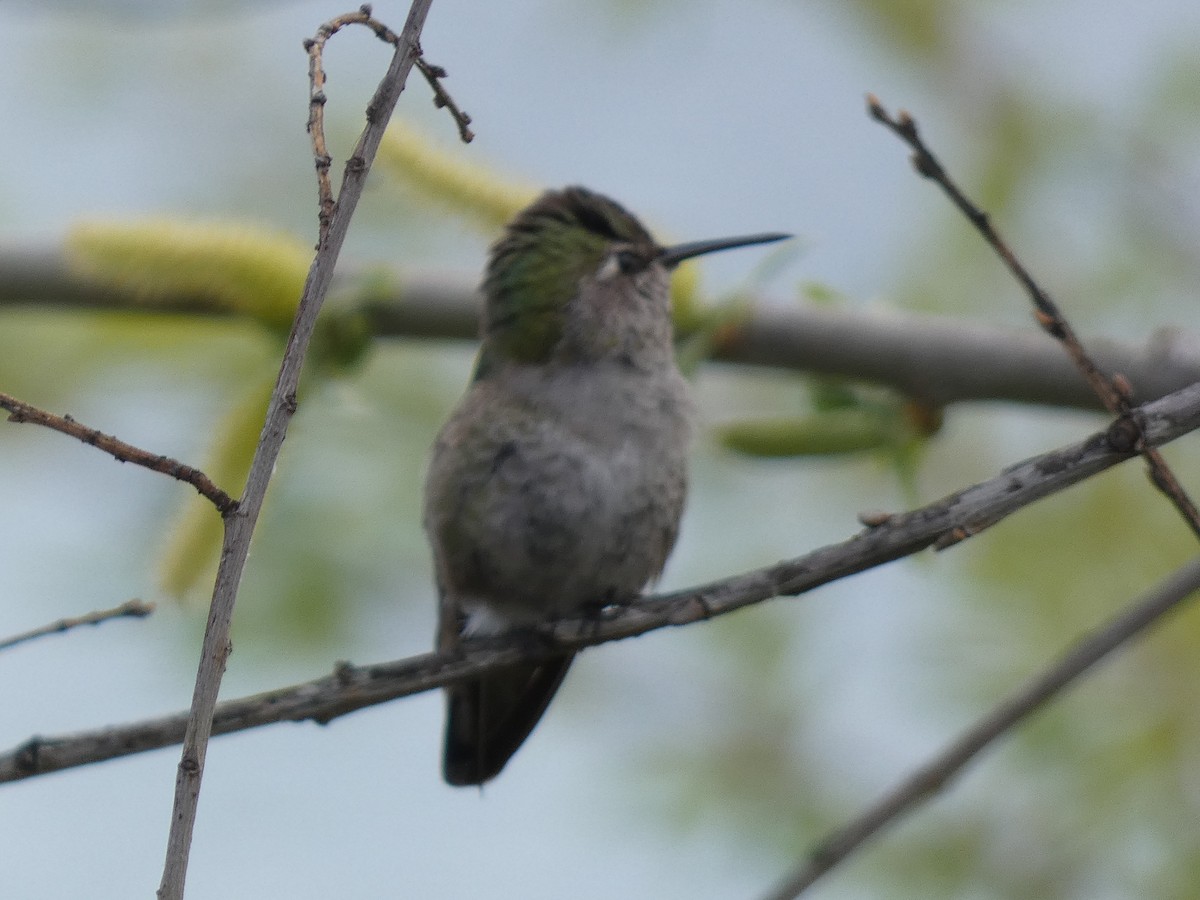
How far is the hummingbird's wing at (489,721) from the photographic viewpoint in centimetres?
455

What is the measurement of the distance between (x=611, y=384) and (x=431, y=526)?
672mm

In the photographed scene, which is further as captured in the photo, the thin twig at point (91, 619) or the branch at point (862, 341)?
the branch at point (862, 341)

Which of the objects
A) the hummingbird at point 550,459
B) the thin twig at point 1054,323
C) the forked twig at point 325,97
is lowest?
the thin twig at point 1054,323

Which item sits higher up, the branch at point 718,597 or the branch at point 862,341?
the branch at point 862,341

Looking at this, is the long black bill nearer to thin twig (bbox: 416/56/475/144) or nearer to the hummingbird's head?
the hummingbird's head

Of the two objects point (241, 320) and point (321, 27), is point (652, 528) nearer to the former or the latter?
point (241, 320)

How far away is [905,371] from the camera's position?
431cm

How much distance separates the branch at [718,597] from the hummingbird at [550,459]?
84 cm

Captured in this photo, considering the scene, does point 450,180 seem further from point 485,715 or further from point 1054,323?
point 1054,323

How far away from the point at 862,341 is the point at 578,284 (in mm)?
924

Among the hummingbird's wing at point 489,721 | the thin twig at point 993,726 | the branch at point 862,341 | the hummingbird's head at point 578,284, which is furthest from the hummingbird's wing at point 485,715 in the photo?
A: the thin twig at point 993,726

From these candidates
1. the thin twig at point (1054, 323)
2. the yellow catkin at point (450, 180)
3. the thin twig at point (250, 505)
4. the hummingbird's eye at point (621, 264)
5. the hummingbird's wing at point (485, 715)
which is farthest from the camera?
the hummingbird's eye at point (621, 264)

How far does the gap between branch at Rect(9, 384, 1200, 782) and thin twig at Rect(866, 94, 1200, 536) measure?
0.14ft

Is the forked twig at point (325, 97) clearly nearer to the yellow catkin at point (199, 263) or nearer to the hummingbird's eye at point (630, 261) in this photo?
the yellow catkin at point (199, 263)
